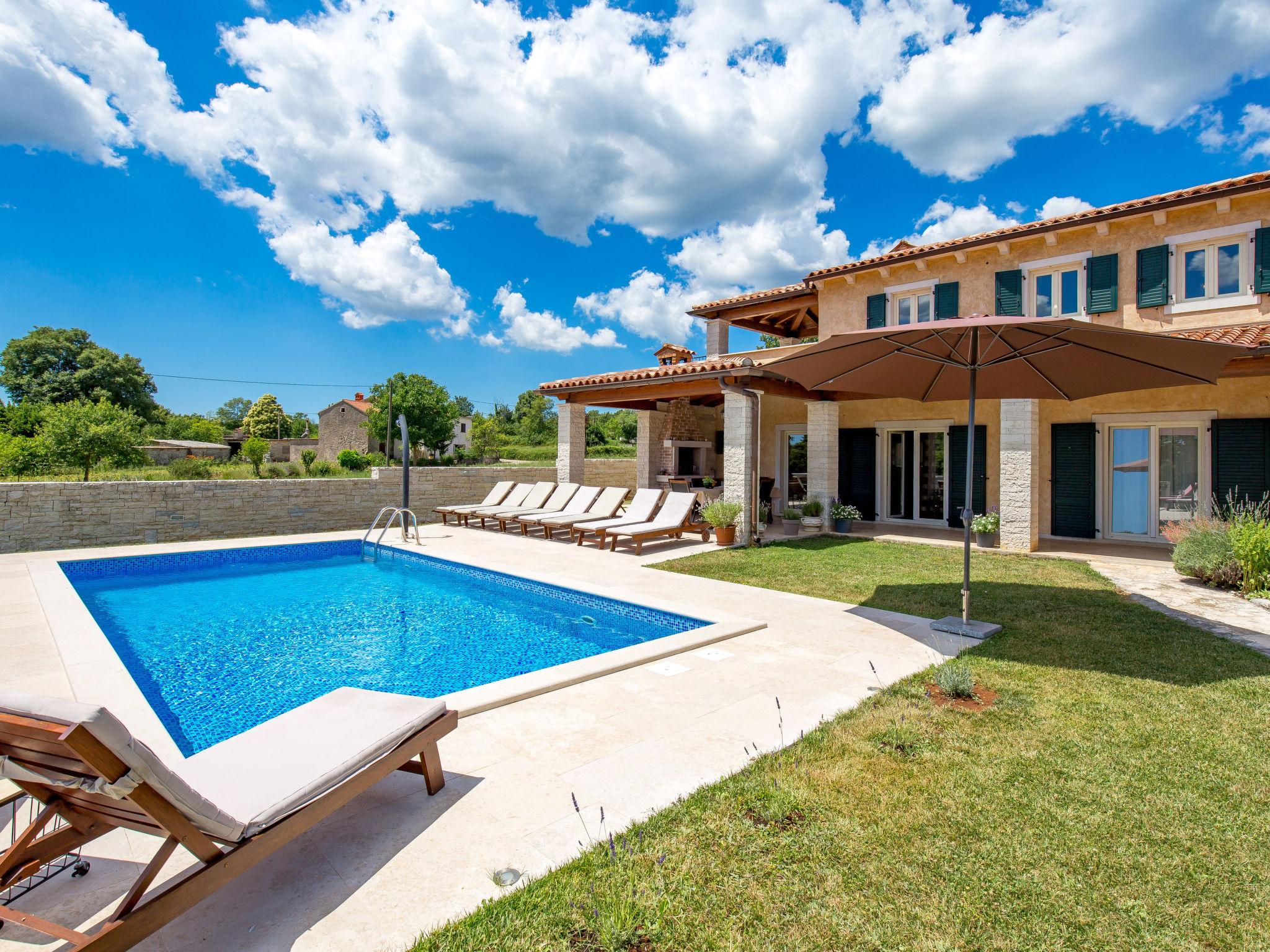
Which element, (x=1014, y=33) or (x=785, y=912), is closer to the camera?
(x=785, y=912)

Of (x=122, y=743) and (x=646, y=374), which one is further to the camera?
(x=646, y=374)

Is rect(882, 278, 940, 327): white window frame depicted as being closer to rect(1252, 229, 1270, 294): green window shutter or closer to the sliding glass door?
the sliding glass door

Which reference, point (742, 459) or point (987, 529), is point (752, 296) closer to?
point (742, 459)

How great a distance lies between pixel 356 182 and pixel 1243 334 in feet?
78.7

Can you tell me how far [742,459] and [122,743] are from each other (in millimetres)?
11586

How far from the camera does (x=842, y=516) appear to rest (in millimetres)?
14086

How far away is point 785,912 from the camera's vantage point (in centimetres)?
236

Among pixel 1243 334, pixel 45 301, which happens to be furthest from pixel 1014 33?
pixel 45 301

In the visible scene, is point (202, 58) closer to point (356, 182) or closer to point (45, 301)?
point (356, 182)

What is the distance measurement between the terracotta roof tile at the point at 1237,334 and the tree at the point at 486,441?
155 feet

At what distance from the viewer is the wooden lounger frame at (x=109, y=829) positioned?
1.81 metres

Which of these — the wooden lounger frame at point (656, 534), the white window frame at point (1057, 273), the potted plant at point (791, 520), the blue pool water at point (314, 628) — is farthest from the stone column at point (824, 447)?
the blue pool water at point (314, 628)

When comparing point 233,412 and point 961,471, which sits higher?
point 233,412

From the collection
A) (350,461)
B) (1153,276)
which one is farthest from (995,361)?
(350,461)
